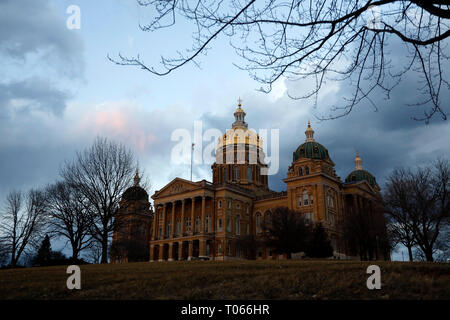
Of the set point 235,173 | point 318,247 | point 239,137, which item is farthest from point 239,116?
point 318,247

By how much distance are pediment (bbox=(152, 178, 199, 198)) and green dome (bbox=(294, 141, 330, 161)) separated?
18593mm

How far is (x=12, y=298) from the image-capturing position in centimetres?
1343

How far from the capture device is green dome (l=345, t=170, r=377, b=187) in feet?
261

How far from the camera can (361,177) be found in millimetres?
79500

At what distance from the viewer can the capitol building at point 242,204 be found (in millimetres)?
64812

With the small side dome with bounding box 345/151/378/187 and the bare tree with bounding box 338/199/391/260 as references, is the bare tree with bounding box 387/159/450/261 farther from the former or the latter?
the small side dome with bounding box 345/151/378/187

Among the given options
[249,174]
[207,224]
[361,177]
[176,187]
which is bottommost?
[207,224]

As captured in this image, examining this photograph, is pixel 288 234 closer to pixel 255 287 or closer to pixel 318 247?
pixel 318 247

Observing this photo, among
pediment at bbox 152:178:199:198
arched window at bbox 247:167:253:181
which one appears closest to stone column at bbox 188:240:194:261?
pediment at bbox 152:178:199:198

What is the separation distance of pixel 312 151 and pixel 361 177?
16149 mm

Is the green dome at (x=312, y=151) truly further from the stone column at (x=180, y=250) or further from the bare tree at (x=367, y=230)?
the stone column at (x=180, y=250)
